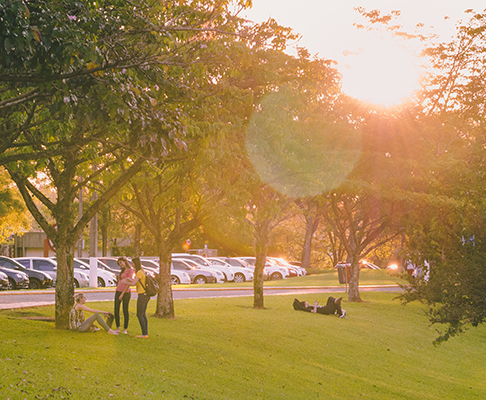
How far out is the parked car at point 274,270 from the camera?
44.4 meters

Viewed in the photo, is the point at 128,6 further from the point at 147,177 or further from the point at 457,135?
the point at 457,135

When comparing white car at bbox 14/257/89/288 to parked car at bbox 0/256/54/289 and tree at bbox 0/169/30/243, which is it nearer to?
parked car at bbox 0/256/54/289

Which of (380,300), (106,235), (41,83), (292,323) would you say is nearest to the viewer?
(41,83)

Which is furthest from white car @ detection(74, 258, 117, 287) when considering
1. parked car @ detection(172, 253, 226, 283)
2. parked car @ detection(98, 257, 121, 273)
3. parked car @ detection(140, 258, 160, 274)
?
parked car @ detection(172, 253, 226, 283)

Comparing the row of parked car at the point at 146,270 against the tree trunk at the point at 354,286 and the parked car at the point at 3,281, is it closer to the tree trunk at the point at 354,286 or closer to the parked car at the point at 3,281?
the parked car at the point at 3,281

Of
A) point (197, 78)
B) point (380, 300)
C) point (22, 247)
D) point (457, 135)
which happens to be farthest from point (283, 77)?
point (22, 247)

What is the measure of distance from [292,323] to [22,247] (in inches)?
2111

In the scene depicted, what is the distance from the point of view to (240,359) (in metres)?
11.7

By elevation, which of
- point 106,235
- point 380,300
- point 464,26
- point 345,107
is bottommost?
point 380,300

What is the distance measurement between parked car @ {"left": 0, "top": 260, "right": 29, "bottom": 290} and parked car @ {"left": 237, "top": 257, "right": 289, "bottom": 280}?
2034cm

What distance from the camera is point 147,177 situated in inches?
591

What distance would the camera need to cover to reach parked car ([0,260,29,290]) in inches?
1049

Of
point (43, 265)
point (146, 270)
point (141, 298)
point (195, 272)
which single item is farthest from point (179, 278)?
point (141, 298)

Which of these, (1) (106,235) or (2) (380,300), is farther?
(1) (106,235)
